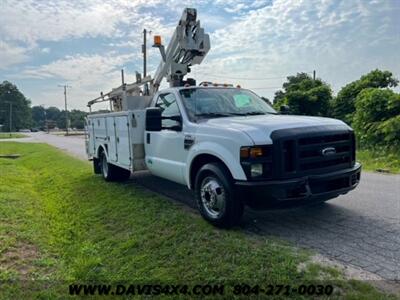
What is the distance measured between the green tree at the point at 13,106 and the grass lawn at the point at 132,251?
111673 millimetres

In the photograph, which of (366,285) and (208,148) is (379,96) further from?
(366,285)

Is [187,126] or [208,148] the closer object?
[208,148]

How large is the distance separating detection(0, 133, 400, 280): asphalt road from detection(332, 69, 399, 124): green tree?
35.6 ft

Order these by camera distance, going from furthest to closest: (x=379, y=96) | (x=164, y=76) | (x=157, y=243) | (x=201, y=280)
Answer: (x=379, y=96) → (x=164, y=76) → (x=157, y=243) → (x=201, y=280)

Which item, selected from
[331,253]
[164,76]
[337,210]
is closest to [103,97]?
[164,76]

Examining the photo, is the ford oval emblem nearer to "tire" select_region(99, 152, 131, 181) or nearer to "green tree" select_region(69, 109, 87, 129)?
"tire" select_region(99, 152, 131, 181)

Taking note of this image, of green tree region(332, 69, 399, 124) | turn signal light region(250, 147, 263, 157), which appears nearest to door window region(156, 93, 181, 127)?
turn signal light region(250, 147, 263, 157)

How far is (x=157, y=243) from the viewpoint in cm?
459

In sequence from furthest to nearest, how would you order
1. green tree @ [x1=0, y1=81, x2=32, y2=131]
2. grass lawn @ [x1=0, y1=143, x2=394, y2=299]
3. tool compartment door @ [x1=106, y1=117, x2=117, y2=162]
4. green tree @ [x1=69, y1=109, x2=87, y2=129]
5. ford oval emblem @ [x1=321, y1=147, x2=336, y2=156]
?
green tree @ [x1=69, y1=109, x2=87, y2=129] → green tree @ [x1=0, y1=81, x2=32, y2=131] → tool compartment door @ [x1=106, y1=117, x2=117, y2=162] → ford oval emblem @ [x1=321, y1=147, x2=336, y2=156] → grass lawn @ [x1=0, y1=143, x2=394, y2=299]

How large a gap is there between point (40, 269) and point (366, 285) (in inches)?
141

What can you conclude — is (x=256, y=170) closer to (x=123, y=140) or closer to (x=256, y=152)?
(x=256, y=152)

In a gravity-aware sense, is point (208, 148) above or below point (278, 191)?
above

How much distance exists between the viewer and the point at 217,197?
15.6 feet

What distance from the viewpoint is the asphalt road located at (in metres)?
3.78
